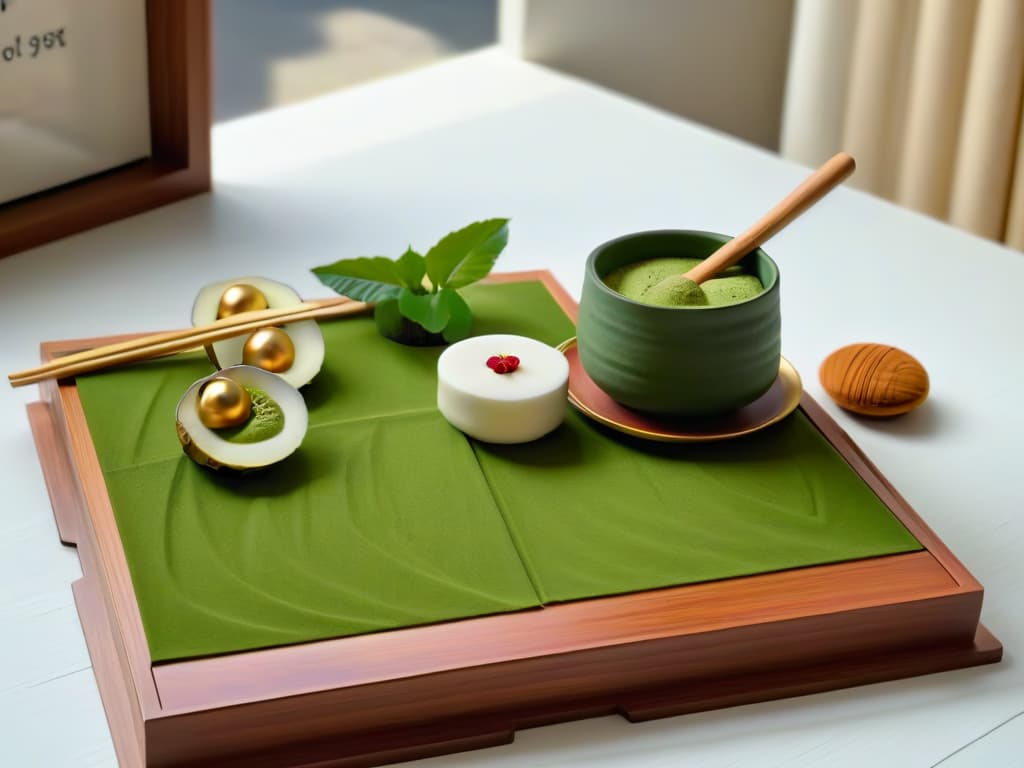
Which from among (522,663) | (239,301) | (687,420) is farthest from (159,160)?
(522,663)

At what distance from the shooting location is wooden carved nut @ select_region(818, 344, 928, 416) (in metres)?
0.88

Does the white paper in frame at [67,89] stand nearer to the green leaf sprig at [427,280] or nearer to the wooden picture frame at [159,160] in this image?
the wooden picture frame at [159,160]

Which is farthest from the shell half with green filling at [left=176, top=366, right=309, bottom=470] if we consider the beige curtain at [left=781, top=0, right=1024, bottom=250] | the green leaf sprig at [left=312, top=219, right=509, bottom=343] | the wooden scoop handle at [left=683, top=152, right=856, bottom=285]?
the beige curtain at [left=781, top=0, right=1024, bottom=250]

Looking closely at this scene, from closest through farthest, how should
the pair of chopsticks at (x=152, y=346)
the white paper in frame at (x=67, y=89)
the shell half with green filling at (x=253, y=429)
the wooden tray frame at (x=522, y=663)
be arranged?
the wooden tray frame at (x=522, y=663) → the shell half with green filling at (x=253, y=429) → the pair of chopsticks at (x=152, y=346) → the white paper in frame at (x=67, y=89)

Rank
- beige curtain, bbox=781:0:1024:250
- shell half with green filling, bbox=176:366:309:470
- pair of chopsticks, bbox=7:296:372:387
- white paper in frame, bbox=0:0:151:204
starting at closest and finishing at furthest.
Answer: shell half with green filling, bbox=176:366:309:470 → pair of chopsticks, bbox=7:296:372:387 → white paper in frame, bbox=0:0:151:204 → beige curtain, bbox=781:0:1024:250

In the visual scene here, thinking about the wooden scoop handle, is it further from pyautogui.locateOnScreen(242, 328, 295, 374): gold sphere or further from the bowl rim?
pyautogui.locateOnScreen(242, 328, 295, 374): gold sphere

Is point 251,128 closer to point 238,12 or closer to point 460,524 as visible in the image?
point 460,524

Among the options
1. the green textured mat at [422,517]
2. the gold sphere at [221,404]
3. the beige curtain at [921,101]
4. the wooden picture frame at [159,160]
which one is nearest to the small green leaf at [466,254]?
the green textured mat at [422,517]

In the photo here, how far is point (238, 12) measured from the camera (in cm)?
230

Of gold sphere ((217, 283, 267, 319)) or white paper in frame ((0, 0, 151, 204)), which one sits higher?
white paper in frame ((0, 0, 151, 204))

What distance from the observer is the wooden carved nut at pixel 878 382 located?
875 mm

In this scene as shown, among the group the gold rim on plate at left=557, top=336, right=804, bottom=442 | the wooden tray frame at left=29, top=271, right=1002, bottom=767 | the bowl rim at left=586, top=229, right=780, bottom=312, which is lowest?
the wooden tray frame at left=29, top=271, right=1002, bottom=767

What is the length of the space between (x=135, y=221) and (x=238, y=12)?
127 cm

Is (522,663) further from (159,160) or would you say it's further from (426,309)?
(159,160)
